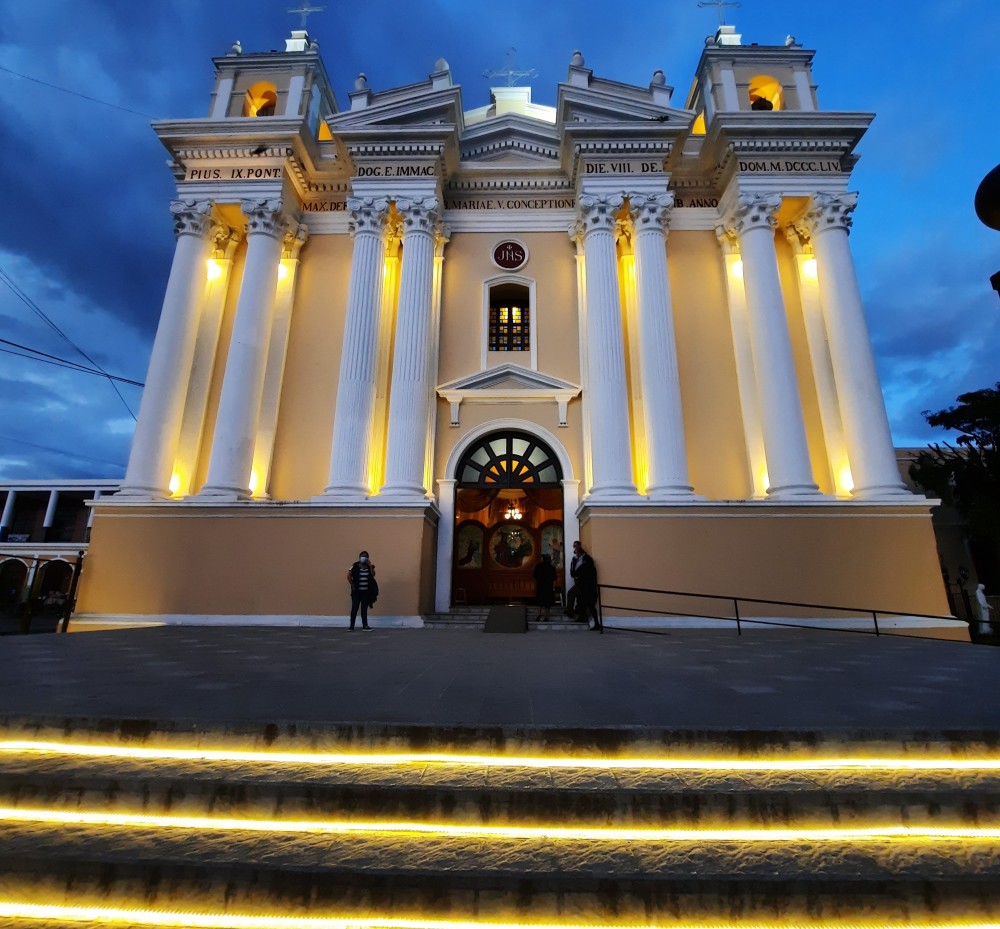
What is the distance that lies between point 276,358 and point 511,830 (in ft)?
41.6

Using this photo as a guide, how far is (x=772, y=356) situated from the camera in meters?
11.5

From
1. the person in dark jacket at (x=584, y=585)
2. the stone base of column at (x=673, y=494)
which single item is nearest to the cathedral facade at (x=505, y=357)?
the stone base of column at (x=673, y=494)

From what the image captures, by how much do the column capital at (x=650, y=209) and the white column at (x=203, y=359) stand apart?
33.4 ft

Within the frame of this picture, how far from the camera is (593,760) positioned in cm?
291

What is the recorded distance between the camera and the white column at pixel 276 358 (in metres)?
12.3

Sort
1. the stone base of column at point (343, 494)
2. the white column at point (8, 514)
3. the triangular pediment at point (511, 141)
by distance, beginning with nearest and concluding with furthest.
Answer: the stone base of column at point (343, 494)
the triangular pediment at point (511, 141)
the white column at point (8, 514)

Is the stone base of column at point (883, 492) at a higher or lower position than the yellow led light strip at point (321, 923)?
higher

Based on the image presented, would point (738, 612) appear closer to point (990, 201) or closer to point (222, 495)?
point (990, 201)

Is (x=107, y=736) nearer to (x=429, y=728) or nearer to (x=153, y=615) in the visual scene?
(x=429, y=728)

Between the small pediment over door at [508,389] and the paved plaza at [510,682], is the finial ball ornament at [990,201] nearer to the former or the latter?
the paved plaza at [510,682]

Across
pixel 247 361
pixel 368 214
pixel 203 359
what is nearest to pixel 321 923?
pixel 247 361

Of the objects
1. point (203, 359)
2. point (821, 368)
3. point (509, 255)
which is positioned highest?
point (509, 255)

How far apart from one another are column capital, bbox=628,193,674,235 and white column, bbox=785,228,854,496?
3.41 m

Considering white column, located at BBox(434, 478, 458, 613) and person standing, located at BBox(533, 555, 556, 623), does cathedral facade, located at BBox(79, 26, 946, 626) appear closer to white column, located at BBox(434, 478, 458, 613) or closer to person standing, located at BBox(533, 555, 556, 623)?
white column, located at BBox(434, 478, 458, 613)
